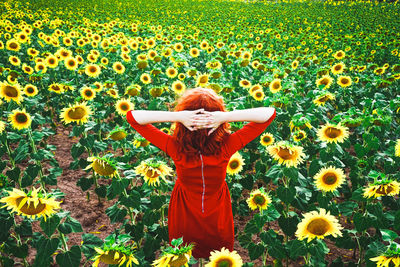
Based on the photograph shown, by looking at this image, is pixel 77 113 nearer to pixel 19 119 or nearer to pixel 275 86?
pixel 19 119

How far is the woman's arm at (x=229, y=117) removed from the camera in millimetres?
1733

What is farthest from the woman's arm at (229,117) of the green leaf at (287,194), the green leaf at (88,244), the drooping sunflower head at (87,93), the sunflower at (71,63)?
the sunflower at (71,63)

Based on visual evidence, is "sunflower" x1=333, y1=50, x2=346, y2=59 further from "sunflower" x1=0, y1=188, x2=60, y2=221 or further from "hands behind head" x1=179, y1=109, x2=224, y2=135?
"sunflower" x1=0, y1=188, x2=60, y2=221

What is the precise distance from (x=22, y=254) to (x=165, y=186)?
1.57 metres

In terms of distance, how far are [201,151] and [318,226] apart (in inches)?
39.1

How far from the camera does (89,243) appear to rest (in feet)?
6.78

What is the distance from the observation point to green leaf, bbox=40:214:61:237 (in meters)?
1.79

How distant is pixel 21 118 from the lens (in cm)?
300

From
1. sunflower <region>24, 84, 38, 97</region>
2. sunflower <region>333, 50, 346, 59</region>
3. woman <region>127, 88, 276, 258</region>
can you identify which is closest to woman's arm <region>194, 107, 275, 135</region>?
woman <region>127, 88, 276, 258</region>

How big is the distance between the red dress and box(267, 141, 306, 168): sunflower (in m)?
0.45

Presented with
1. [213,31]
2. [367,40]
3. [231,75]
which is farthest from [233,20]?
[231,75]

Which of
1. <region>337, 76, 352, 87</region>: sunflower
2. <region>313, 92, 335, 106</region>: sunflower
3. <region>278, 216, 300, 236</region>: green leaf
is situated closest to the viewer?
<region>278, 216, 300, 236</region>: green leaf

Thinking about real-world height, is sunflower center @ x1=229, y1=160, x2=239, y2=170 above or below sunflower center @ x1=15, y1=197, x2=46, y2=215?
above

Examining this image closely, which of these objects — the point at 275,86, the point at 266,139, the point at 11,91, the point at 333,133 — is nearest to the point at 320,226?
the point at 333,133
